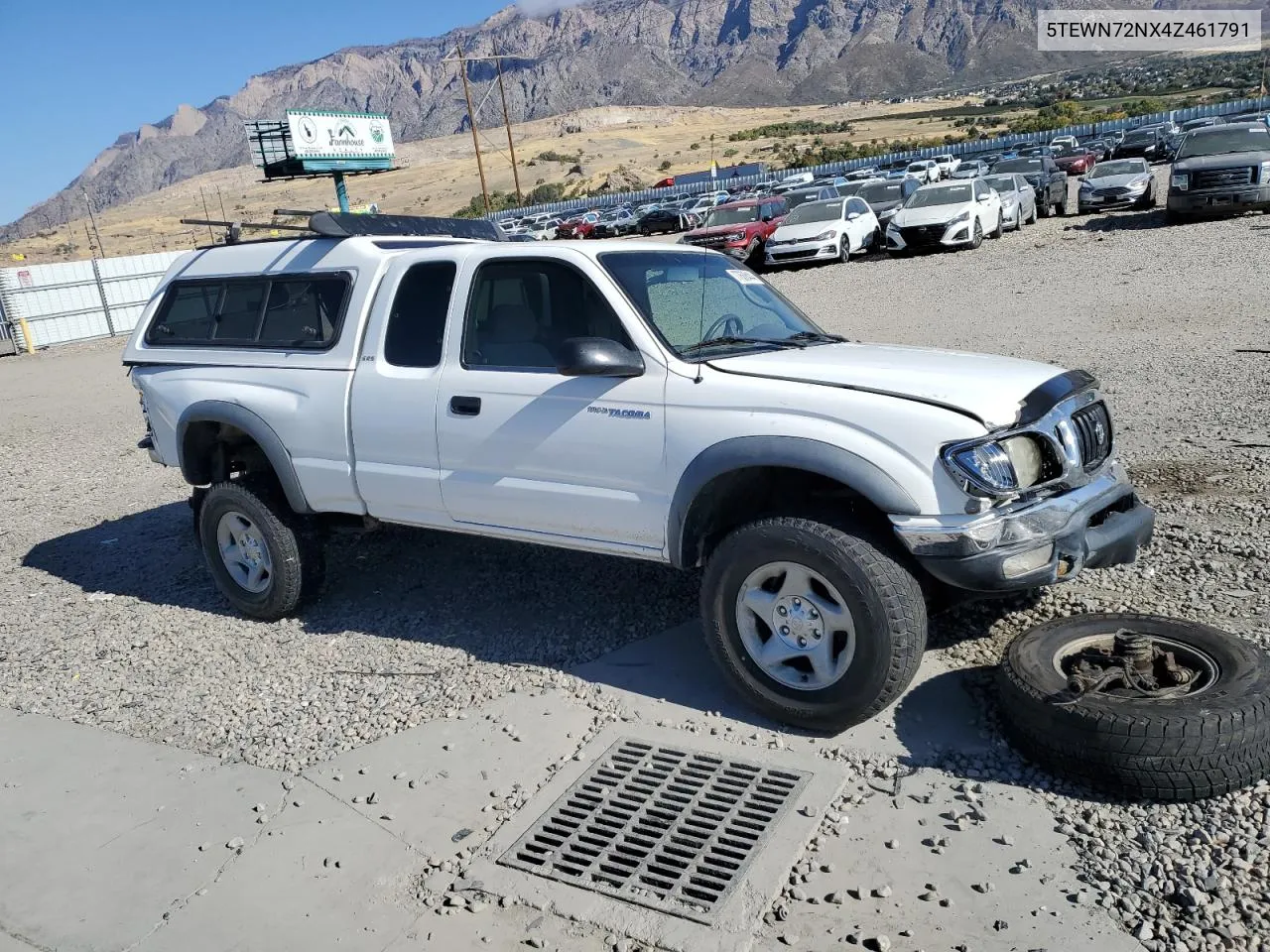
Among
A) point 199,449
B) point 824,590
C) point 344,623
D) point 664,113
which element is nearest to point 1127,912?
point 824,590

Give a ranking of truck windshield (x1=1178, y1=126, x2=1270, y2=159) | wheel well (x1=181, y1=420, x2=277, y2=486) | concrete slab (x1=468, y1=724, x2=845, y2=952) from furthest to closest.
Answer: truck windshield (x1=1178, y1=126, x2=1270, y2=159)
wheel well (x1=181, y1=420, x2=277, y2=486)
concrete slab (x1=468, y1=724, x2=845, y2=952)

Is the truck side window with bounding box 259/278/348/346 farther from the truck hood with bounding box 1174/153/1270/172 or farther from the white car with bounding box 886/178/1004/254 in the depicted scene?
the truck hood with bounding box 1174/153/1270/172

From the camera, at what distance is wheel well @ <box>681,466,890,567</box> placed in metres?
4.12

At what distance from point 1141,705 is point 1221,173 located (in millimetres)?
18030

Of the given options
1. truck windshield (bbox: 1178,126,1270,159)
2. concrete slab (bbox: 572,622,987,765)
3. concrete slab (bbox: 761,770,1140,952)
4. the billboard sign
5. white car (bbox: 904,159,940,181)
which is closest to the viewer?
concrete slab (bbox: 761,770,1140,952)

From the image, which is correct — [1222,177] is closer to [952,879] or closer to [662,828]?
[952,879]

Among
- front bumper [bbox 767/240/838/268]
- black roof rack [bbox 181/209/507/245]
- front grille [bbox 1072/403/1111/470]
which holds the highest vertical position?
black roof rack [bbox 181/209/507/245]

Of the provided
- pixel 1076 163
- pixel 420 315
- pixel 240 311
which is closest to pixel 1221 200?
pixel 420 315

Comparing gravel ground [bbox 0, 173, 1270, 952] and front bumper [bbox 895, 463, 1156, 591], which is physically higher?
front bumper [bbox 895, 463, 1156, 591]

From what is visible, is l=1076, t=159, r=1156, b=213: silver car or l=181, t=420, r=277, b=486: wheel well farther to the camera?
l=1076, t=159, r=1156, b=213: silver car

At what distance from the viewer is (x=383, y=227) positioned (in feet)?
18.6

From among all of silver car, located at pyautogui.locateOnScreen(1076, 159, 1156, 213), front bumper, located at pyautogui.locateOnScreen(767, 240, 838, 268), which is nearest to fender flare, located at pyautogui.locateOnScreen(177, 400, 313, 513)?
front bumper, located at pyautogui.locateOnScreen(767, 240, 838, 268)

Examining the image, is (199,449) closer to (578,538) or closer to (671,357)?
(578,538)

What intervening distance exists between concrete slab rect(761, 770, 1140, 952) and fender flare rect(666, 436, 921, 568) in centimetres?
104
